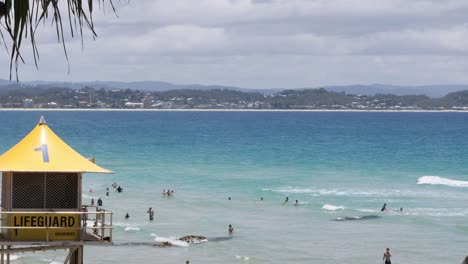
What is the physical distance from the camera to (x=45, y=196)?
1334 centimetres

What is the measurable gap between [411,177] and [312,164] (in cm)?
1671

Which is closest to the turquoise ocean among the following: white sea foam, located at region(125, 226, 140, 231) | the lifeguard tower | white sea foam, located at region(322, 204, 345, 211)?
white sea foam, located at region(322, 204, 345, 211)

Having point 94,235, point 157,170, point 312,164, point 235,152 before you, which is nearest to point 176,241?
point 94,235

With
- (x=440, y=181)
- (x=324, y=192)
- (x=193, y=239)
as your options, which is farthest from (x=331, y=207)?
(x=440, y=181)

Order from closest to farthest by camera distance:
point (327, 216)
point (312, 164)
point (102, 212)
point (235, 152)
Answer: point (102, 212) → point (327, 216) → point (312, 164) → point (235, 152)

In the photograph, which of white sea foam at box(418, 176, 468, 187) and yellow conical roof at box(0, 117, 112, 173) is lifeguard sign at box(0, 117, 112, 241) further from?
white sea foam at box(418, 176, 468, 187)

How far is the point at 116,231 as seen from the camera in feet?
137

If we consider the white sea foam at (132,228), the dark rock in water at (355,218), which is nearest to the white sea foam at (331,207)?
the dark rock in water at (355,218)

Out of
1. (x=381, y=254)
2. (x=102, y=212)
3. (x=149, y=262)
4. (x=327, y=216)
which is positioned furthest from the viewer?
(x=327, y=216)

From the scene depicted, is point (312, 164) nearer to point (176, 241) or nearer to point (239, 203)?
point (239, 203)

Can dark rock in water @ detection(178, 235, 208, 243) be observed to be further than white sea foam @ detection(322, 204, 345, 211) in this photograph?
No

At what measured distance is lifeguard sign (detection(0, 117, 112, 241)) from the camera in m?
13.0

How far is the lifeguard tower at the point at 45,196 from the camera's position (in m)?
12.9

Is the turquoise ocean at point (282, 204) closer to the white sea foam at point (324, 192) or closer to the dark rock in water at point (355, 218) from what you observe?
the white sea foam at point (324, 192)
